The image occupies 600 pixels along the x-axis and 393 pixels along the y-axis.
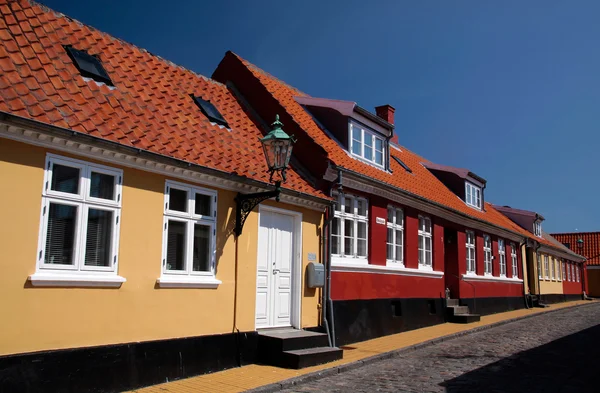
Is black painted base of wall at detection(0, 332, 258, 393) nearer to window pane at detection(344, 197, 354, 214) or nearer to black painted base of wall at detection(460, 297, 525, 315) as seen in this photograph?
window pane at detection(344, 197, 354, 214)

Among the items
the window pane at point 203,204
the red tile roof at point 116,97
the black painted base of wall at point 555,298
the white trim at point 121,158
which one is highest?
the red tile roof at point 116,97

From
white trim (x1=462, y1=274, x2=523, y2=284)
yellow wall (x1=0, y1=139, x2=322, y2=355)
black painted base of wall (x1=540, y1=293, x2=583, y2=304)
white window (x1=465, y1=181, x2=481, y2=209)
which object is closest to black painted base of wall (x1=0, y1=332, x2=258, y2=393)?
yellow wall (x1=0, y1=139, x2=322, y2=355)

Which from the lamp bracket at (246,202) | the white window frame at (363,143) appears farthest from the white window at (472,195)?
the lamp bracket at (246,202)

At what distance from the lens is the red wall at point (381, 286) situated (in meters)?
12.8

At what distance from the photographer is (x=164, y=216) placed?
28.8 ft

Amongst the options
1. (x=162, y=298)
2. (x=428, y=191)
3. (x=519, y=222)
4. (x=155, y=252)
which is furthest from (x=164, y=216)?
(x=519, y=222)

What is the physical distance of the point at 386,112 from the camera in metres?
20.9

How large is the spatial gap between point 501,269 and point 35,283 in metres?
21.6

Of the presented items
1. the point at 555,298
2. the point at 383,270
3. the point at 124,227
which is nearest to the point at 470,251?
the point at 383,270

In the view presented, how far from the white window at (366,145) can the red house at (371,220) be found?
28 mm

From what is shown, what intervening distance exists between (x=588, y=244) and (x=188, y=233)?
47.6 m

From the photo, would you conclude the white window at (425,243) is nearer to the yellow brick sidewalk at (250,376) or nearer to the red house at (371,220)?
the red house at (371,220)

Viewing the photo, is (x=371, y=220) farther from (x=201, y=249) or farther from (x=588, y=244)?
(x=588, y=244)

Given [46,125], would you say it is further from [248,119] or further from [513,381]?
[513,381]
